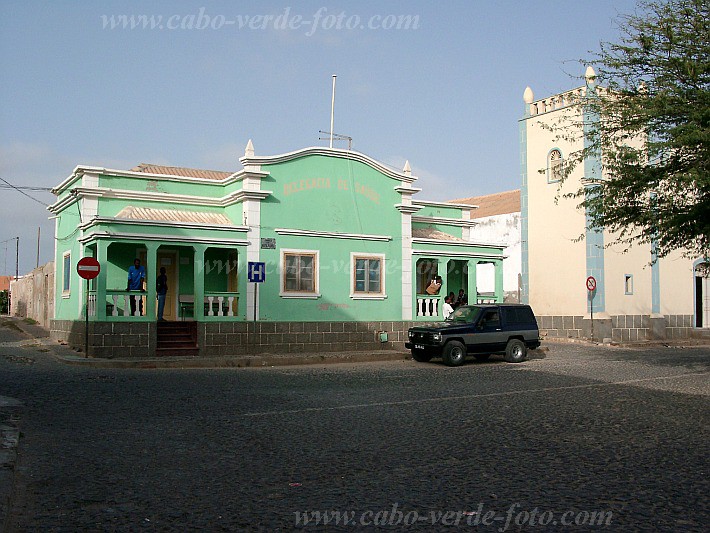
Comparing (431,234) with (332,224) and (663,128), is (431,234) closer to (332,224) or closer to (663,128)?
(332,224)

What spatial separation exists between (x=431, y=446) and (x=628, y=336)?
79.8 ft

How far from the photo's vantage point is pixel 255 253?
22.3 metres

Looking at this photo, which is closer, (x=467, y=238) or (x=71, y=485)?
(x=71, y=485)

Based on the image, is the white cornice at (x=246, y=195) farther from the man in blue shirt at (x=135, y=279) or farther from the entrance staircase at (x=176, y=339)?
the entrance staircase at (x=176, y=339)

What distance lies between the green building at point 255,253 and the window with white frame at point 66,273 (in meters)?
0.11

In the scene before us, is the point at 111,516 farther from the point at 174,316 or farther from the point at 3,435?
the point at 174,316

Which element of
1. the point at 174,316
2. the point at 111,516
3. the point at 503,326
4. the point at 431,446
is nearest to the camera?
the point at 111,516

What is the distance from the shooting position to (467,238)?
1153 inches

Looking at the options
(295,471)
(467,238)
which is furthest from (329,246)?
(295,471)

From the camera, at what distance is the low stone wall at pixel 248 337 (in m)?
19.8

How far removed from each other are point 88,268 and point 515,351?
11858 mm

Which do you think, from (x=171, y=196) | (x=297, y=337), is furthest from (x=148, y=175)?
(x=297, y=337)

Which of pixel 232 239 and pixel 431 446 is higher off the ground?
pixel 232 239

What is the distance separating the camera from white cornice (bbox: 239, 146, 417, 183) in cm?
2258
